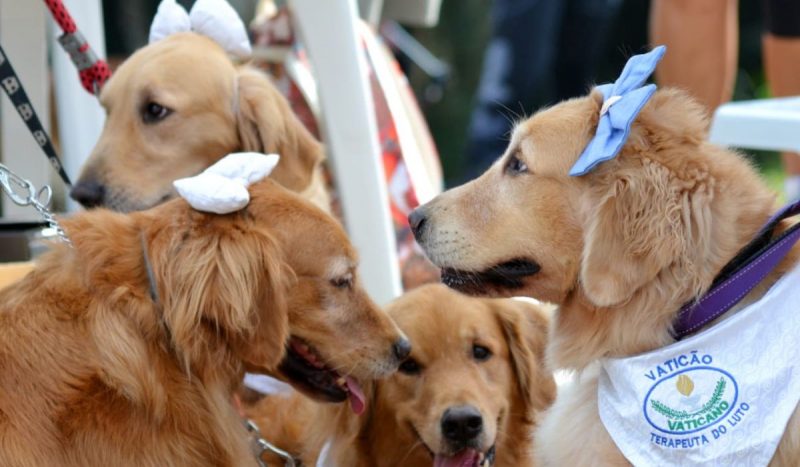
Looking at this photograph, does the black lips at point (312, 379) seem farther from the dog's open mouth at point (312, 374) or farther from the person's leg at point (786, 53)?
the person's leg at point (786, 53)

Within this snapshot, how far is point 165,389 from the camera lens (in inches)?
104

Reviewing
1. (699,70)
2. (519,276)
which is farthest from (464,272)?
(699,70)

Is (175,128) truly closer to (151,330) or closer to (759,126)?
(151,330)

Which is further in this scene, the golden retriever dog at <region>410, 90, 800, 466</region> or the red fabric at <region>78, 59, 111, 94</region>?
the red fabric at <region>78, 59, 111, 94</region>

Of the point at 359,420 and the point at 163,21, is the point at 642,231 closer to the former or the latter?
the point at 359,420

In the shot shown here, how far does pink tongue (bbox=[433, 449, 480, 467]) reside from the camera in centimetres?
336

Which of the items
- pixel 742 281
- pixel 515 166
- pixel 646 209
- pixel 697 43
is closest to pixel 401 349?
pixel 515 166

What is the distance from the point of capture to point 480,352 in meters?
3.55

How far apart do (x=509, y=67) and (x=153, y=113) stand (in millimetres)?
3742

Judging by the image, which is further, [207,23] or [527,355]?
[207,23]

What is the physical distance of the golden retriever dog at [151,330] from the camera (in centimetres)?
255

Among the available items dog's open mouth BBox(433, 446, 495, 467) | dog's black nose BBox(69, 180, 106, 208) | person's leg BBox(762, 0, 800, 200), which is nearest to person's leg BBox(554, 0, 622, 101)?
person's leg BBox(762, 0, 800, 200)

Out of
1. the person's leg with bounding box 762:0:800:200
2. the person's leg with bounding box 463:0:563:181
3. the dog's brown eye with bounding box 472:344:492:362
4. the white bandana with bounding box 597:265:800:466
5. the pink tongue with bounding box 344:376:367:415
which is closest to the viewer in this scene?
the white bandana with bounding box 597:265:800:466

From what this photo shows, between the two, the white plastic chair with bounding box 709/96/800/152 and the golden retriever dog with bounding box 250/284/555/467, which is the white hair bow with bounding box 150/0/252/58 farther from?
the white plastic chair with bounding box 709/96/800/152
